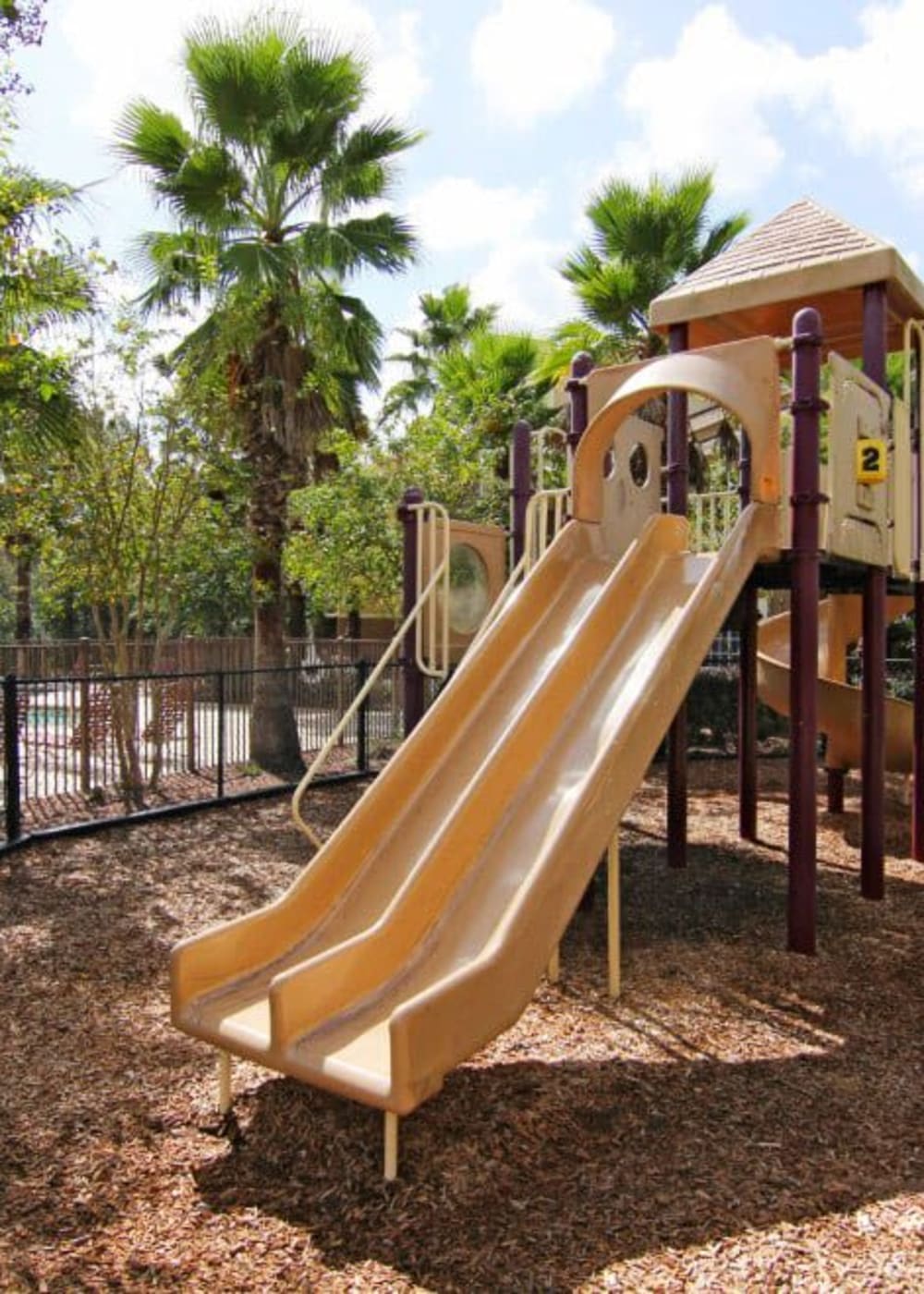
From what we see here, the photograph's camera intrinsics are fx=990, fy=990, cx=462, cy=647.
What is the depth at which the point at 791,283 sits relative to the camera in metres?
6.28

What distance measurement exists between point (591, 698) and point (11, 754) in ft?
15.3

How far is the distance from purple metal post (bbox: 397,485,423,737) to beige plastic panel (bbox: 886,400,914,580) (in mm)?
2989

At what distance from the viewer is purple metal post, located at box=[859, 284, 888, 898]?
5965mm

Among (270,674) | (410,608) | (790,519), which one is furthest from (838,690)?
(270,674)

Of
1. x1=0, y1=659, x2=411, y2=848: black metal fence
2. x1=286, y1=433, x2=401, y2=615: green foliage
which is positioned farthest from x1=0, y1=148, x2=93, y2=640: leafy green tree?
x1=286, y1=433, x2=401, y2=615: green foliage

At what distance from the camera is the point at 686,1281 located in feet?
8.04

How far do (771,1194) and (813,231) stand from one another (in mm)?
5989

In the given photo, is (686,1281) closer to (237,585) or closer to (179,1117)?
(179,1117)

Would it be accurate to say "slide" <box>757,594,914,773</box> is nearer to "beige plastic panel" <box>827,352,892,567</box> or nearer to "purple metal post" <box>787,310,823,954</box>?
"beige plastic panel" <box>827,352,892,567</box>

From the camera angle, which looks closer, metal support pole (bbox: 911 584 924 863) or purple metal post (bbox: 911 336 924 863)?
purple metal post (bbox: 911 336 924 863)

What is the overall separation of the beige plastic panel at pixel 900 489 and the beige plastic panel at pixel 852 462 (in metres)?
0.27

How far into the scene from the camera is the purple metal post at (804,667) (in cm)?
506

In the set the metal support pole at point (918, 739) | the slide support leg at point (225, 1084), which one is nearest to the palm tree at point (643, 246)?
the metal support pole at point (918, 739)

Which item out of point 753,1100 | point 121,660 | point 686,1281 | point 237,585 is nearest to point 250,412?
point 121,660
